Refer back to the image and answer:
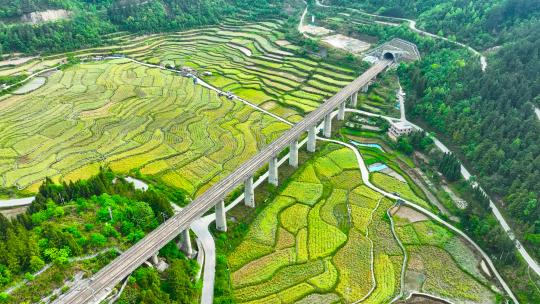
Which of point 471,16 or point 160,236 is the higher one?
point 471,16

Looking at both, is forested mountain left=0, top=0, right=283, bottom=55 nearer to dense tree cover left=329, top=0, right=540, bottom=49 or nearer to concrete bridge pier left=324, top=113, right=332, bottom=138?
dense tree cover left=329, top=0, right=540, bottom=49

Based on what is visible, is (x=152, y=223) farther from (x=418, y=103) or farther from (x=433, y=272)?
(x=418, y=103)

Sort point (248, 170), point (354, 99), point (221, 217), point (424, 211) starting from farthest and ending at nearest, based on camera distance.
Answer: point (354, 99) → point (424, 211) → point (248, 170) → point (221, 217)

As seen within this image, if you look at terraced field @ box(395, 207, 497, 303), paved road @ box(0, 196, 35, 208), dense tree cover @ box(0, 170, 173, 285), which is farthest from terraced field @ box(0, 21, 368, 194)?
terraced field @ box(395, 207, 497, 303)

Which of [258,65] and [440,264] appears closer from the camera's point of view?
[440,264]

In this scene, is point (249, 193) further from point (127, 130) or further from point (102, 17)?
point (102, 17)

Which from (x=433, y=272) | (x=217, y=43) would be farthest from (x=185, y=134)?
(x=217, y=43)

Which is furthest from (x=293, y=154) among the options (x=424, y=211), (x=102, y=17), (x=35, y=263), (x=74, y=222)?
(x=102, y=17)
